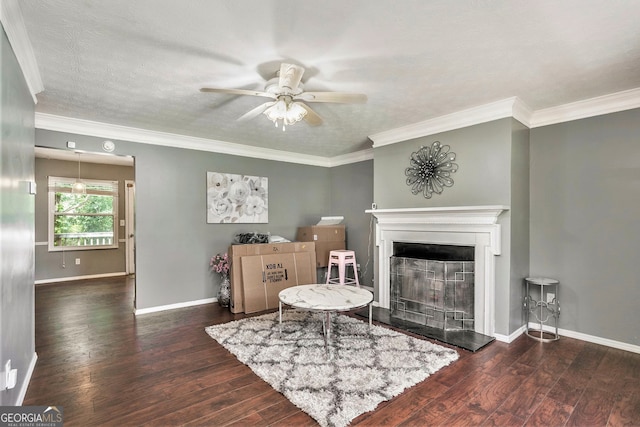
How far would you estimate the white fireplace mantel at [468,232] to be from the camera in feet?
10.8

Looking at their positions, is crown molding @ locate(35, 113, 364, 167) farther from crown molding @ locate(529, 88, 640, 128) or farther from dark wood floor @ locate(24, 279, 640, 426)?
crown molding @ locate(529, 88, 640, 128)

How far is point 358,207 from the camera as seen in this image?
5551 millimetres

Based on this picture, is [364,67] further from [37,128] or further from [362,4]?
[37,128]

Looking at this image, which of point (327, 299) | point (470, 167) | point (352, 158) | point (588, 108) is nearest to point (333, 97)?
point (327, 299)

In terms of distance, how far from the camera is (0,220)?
1.64 metres

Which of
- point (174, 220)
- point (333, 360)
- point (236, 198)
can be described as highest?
point (236, 198)

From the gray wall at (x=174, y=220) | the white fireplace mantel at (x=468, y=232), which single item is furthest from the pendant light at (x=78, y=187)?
the white fireplace mantel at (x=468, y=232)

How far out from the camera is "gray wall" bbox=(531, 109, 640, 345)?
2.99 metres

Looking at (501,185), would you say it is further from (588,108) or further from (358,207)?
(358,207)

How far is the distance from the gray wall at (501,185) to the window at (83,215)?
6747 mm

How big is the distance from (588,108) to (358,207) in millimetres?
3261

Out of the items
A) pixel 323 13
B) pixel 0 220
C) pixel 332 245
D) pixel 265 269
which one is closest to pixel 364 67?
pixel 323 13

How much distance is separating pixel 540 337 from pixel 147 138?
17.1 ft

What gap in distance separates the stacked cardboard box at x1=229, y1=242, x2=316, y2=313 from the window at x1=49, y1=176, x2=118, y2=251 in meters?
4.36
